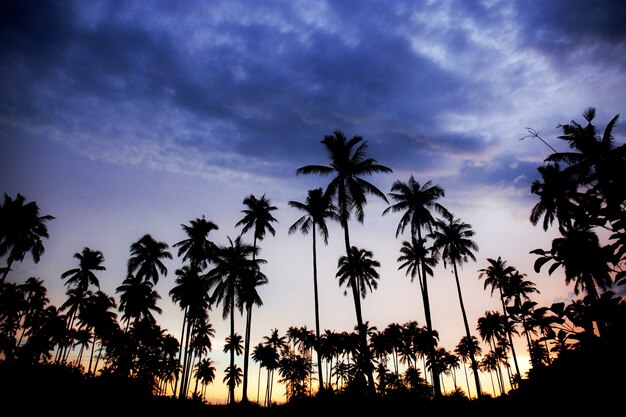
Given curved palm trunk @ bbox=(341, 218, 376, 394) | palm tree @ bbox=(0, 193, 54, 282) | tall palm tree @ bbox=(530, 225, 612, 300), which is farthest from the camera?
palm tree @ bbox=(0, 193, 54, 282)

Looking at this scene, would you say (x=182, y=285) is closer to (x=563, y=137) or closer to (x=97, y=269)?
(x=97, y=269)

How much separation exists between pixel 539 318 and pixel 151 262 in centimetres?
4337

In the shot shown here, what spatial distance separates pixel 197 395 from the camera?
2358 centimetres

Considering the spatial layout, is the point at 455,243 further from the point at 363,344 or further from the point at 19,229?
the point at 19,229

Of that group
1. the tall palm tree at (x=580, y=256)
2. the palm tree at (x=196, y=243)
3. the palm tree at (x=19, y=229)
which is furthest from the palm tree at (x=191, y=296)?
the tall palm tree at (x=580, y=256)

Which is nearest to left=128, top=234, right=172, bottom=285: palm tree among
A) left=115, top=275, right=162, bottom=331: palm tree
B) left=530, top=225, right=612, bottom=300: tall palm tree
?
left=115, top=275, right=162, bottom=331: palm tree

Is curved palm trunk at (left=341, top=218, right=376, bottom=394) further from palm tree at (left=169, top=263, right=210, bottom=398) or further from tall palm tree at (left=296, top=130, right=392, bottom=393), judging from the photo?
palm tree at (left=169, top=263, right=210, bottom=398)

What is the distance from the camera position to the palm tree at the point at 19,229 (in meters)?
30.0

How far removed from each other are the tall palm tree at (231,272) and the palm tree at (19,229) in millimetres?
19717

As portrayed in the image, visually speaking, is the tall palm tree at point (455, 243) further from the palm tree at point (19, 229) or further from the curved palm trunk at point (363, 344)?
the palm tree at point (19, 229)

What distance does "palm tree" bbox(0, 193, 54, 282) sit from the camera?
98.6ft

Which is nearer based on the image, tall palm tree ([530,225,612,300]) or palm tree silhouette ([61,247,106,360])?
tall palm tree ([530,225,612,300])

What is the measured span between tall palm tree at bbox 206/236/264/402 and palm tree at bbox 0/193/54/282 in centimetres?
1972

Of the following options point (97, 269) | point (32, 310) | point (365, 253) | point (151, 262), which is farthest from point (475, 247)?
point (32, 310)
